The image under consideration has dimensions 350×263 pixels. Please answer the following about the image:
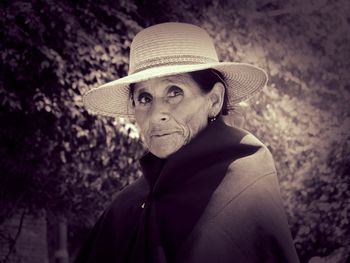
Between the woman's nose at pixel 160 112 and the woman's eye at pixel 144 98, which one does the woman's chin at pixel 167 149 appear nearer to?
the woman's nose at pixel 160 112

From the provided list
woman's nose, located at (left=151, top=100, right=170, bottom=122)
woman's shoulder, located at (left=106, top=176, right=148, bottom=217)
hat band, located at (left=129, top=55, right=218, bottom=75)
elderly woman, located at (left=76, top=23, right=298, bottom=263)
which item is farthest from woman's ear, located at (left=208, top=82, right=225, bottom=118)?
woman's shoulder, located at (left=106, top=176, right=148, bottom=217)

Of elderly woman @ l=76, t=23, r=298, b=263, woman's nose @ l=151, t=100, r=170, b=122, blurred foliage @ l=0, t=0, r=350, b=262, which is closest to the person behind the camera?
elderly woman @ l=76, t=23, r=298, b=263

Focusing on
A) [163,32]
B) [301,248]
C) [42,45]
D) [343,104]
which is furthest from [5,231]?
[343,104]

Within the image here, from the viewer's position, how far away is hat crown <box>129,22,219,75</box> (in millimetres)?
2594

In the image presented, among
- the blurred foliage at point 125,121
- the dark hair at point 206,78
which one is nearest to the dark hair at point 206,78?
the dark hair at point 206,78

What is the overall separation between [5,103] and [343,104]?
526 cm

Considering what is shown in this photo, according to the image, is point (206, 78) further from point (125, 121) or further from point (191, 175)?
point (125, 121)

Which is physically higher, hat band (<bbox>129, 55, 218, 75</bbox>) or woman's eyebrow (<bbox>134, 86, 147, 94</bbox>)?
hat band (<bbox>129, 55, 218, 75</bbox>)

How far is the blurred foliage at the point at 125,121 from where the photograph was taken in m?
6.16

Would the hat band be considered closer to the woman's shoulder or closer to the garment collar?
the garment collar

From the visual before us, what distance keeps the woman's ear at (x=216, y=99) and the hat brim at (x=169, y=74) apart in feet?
0.29

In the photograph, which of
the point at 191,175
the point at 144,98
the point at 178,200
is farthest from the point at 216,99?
the point at 178,200

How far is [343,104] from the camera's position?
8.94 m

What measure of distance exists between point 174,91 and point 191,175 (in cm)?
40
